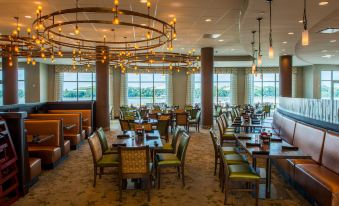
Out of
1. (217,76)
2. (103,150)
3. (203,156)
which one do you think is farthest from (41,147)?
(217,76)

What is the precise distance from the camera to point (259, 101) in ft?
67.1

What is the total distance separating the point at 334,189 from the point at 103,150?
398 centimetres

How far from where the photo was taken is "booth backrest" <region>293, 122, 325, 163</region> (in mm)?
5145

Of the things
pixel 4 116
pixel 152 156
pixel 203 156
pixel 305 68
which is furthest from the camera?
pixel 305 68

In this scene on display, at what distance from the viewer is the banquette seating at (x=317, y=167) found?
13.1ft

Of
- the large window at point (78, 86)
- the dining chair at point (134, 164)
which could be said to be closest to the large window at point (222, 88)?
the large window at point (78, 86)

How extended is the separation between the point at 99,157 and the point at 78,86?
47.3 feet

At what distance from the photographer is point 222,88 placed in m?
20.3

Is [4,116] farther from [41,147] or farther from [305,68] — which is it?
[305,68]

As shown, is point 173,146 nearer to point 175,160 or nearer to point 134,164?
point 175,160

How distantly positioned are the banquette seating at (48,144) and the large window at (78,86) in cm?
1205

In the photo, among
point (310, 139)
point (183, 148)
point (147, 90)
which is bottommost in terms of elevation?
point (183, 148)

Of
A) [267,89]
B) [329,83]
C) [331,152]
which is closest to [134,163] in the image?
[331,152]

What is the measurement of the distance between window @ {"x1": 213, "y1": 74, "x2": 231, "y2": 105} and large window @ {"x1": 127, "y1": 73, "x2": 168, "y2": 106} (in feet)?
11.4
